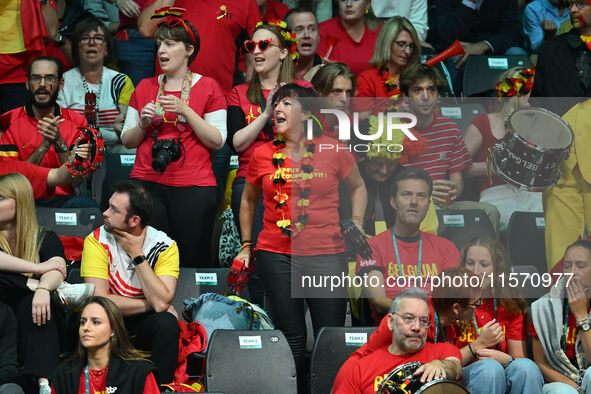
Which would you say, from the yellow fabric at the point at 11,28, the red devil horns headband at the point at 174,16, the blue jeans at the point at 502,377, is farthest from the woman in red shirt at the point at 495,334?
the yellow fabric at the point at 11,28

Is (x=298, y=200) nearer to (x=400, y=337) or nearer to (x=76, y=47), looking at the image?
(x=400, y=337)

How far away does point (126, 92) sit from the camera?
21.7ft

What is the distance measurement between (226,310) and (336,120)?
1168 mm

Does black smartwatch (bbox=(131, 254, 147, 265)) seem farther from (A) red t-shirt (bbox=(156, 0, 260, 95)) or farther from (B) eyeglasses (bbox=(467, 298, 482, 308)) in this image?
(A) red t-shirt (bbox=(156, 0, 260, 95))

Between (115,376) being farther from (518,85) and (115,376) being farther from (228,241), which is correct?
(518,85)

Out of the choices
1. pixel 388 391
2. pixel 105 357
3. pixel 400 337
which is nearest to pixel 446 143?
pixel 400 337

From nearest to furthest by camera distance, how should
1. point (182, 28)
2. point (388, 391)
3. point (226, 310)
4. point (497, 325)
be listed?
point (388, 391) < point (497, 325) < point (226, 310) < point (182, 28)

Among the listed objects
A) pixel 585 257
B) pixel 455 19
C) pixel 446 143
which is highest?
pixel 455 19

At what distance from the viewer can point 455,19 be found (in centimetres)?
766

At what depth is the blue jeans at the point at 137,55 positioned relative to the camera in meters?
7.02

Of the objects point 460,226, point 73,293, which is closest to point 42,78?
point 73,293

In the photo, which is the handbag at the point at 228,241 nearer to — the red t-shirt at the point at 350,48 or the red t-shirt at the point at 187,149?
the red t-shirt at the point at 187,149

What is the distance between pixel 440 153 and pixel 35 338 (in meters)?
2.31

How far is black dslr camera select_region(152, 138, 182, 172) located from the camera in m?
5.26
